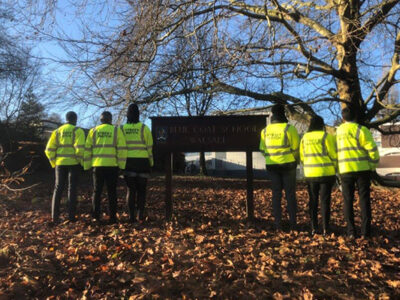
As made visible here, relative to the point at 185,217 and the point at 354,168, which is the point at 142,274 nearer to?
the point at 185,217

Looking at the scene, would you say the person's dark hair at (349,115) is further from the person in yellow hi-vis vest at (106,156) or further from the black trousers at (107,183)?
the black trousers at (107,183)

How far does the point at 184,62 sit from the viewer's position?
28.6ft

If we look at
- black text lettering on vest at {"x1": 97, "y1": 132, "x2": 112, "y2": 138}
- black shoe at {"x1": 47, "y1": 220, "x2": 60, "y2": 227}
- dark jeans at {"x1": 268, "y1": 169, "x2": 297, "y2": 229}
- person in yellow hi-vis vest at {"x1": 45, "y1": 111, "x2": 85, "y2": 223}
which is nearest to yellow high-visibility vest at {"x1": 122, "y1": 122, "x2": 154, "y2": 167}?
black text lettering on vest at {"x1": 97, "y1": 132, "x2": 112, "y2": 138}

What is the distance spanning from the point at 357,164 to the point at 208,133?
2.65 m

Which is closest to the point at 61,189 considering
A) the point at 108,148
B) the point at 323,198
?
the point at 108,148

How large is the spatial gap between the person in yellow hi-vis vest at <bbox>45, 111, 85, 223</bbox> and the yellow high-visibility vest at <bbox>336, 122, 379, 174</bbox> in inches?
180

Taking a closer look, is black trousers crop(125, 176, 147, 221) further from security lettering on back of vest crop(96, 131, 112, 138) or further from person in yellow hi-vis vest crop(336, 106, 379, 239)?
person in yellow hi-vis vest crop(336, 106, 379, 239)

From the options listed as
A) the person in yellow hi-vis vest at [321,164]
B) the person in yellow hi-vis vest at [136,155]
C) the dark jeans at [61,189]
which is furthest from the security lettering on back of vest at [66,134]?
the person in yellow hi-vis vest at [321,164]

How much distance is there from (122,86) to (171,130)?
2.75m

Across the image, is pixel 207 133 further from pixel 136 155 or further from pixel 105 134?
pixel 105 134

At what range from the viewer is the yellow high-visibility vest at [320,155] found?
5.26 m

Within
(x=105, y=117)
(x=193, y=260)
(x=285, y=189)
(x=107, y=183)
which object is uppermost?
(x=105, y=117)

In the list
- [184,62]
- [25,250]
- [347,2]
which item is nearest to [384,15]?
[347,2]

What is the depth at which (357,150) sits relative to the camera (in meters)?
5.01
